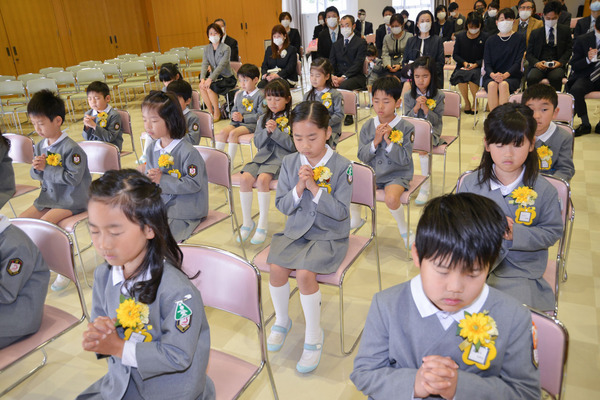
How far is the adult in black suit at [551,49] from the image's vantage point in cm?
518

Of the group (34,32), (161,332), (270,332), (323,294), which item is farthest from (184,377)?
(34,32)

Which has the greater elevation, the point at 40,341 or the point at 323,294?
the point at 40,341

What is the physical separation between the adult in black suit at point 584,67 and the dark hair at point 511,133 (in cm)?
363

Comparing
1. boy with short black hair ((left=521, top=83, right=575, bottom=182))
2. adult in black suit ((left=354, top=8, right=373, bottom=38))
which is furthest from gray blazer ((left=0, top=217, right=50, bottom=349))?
adult in black suit ((left=354, top=8, right=373, bottom=38))

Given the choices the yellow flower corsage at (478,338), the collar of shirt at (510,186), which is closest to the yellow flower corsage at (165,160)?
the collar of shirt at (510,186)

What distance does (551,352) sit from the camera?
1.27 meters

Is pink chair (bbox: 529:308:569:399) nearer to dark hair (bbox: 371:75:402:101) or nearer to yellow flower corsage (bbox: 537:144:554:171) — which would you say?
yellow flower corsage (bbox: 537:144:554:171)

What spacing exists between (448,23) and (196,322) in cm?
918

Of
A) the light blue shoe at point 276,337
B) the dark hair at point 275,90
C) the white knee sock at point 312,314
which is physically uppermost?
the dark hair at point 275,90

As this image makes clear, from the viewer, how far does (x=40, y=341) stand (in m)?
1.78

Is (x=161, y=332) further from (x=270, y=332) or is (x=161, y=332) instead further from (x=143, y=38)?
(x=143, y=38)

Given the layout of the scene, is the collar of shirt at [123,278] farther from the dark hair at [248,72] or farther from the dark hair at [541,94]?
the dark hair at [248,72]

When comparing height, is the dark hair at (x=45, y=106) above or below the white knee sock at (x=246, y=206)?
above

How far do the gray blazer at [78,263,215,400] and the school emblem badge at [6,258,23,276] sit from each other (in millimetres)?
520
